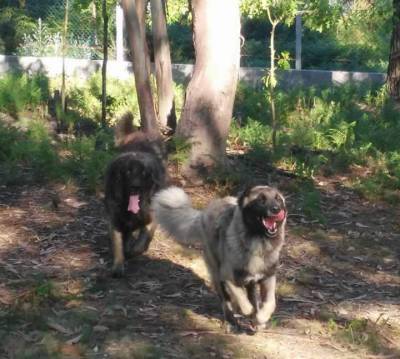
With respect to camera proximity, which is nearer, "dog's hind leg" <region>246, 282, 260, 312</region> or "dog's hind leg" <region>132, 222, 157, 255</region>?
"dog's hind leg" <region>246, 282, 260, 312</region>

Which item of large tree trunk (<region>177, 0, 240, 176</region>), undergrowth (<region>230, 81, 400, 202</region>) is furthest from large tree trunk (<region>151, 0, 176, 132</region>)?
undergrowth (<region>230, 81, 400, 202</region>)

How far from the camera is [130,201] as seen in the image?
8289mm

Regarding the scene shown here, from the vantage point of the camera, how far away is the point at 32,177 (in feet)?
34.7

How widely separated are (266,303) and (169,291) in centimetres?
133

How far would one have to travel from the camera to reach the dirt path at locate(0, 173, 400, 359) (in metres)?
6.48

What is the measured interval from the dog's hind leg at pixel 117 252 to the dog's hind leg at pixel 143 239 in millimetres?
239

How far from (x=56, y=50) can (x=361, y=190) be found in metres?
10.1

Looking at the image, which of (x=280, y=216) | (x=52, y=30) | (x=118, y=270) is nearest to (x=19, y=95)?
(x=118, y=270)

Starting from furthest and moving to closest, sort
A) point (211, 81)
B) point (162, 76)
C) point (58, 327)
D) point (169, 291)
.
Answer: point (162, 76) < point (211, 81) < point (169, 291) < point (58, 327)

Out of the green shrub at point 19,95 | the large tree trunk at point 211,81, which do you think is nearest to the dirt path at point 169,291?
the large tree trunk at point 211,81

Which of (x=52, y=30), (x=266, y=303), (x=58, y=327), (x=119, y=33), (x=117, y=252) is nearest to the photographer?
(x=58, y=327)

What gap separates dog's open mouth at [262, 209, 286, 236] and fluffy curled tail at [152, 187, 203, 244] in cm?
75

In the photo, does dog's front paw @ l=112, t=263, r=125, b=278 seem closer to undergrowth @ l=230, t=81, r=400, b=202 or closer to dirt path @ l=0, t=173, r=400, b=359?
dirt path @ l=0, t=173, r=400, b=359

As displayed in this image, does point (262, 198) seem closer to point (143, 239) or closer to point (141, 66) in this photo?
point (143, 239)
